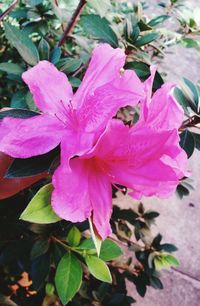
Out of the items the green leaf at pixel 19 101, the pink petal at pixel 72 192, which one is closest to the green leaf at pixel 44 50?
the green leaf at pixel 19 101

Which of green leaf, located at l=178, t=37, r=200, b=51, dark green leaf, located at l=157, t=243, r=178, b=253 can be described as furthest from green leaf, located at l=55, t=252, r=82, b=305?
green leaf, located at l=178, t=37, r=200, b=51

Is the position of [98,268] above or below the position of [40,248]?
above

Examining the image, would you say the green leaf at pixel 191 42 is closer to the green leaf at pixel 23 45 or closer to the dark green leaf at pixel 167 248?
the green leaf at pixel 23 45

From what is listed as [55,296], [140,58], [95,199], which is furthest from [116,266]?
[95,199]

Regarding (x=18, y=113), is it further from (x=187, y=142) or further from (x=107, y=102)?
(x=187, y=142)

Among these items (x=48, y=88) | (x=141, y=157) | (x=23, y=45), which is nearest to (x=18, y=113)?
(x=48, y=88)

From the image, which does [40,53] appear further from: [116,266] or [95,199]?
[116,266]

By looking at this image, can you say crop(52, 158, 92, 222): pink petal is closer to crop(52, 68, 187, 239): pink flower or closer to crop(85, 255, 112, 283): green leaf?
crop(52, 68, 187, 239): pink flower

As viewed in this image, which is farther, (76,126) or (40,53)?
(40,53)
